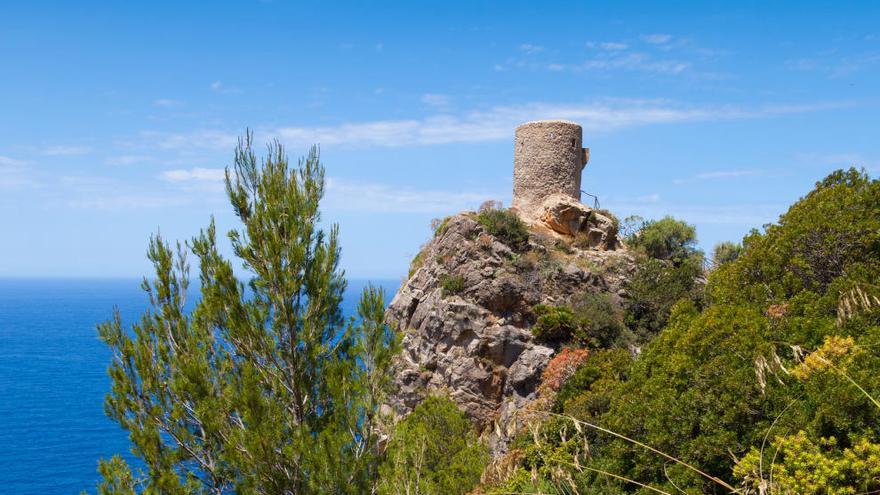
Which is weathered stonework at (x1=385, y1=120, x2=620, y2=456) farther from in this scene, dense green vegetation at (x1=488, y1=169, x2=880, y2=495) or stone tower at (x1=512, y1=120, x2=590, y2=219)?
dense green vegetation at (x1=488, y1=169, x2=880, y2=495)

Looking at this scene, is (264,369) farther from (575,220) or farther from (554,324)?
(575,220)

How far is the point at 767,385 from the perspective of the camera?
28.6ft

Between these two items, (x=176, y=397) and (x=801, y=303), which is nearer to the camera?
(x=176, y=397)

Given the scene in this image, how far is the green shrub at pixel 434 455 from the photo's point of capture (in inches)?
492

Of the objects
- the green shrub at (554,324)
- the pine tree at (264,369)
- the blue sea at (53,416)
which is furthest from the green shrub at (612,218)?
the pine tree at (264,369)

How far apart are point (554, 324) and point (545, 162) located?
8607 mm

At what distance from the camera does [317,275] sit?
13.1m

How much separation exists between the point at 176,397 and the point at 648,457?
981cm

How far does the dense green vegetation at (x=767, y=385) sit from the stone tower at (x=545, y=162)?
12.4 m

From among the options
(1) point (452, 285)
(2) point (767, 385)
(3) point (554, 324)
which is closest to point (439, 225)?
(1) point (452, 285)

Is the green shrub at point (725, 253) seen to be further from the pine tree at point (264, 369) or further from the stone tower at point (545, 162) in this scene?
the pine tree at point (264, 369)

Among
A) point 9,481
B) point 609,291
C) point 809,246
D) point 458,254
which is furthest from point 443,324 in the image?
point 9,481

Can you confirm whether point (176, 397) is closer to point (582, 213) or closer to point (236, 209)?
point (236, 209)

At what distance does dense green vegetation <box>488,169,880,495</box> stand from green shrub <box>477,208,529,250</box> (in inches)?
404
